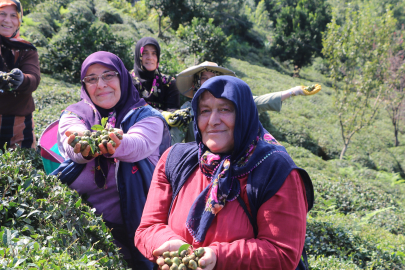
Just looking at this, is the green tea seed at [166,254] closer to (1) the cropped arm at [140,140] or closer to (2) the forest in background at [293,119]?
(2) the forest in background at [293,119]

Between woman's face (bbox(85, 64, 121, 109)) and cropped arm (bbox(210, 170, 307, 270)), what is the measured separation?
1.39 m

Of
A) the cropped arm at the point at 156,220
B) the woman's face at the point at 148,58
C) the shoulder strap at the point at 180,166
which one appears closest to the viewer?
the cropped arm at the point at 156,220

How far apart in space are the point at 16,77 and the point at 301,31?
2764cm

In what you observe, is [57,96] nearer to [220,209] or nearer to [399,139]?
[220,209]

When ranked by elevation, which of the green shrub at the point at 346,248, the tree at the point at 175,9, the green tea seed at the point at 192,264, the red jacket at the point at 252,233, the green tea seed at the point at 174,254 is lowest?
the green shrub at the point at 346,248

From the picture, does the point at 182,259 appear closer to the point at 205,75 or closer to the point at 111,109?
the point at 111,109

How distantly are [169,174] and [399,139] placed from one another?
1937cm

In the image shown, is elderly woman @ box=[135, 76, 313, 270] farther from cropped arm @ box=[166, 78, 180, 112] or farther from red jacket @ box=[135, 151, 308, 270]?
cropped arm @ box=[166, 78, 180, 112]

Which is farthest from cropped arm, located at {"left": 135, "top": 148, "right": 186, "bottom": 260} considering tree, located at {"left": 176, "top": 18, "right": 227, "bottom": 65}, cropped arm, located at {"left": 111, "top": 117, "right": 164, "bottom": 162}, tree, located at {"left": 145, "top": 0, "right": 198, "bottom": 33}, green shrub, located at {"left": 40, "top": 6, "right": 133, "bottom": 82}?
tree, located at {"left": 145, "top": 0, "right": 198, "bottom": 33}

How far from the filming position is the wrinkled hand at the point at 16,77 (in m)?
3.07

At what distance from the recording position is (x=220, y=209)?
1.70 meters

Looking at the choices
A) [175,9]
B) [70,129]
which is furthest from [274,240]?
[175,9]

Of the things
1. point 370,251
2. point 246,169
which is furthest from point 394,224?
point 246,169

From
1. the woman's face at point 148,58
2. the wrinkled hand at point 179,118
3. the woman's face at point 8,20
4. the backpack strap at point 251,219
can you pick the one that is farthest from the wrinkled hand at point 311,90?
the woman's face at point 8,20
